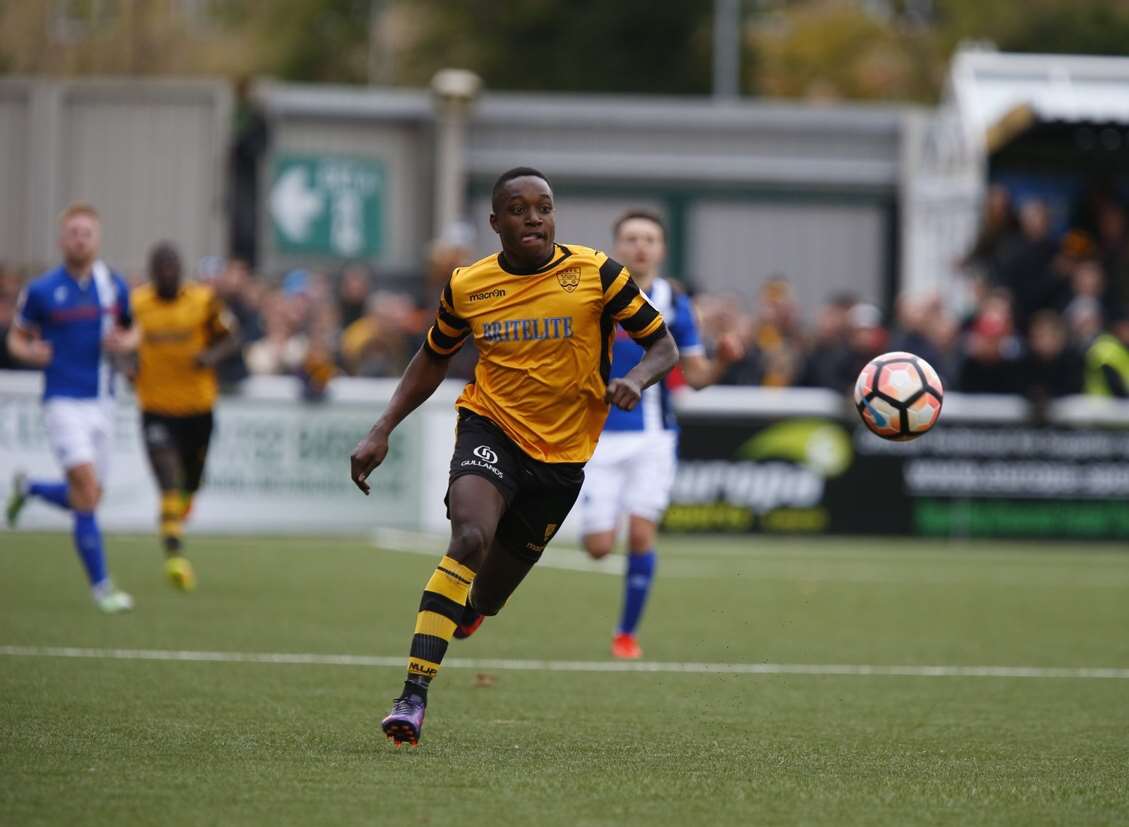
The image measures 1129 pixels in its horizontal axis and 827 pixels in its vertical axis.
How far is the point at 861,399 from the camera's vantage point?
30.3ft

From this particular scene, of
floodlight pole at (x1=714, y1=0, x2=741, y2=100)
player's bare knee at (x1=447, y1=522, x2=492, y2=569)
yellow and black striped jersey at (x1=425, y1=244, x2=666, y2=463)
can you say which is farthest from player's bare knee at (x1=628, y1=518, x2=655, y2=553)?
floodlight pole at (x1=714, y1=0, x2=741, y2=100)

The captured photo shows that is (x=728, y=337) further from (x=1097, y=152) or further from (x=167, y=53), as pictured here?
(x=167, y=53)

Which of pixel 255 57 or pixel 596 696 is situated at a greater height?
pixel 255 57

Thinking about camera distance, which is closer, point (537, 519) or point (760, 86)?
point (537, 519)

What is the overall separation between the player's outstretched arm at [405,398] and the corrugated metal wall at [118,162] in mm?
20717

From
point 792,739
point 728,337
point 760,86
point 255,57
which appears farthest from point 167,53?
point 792,739

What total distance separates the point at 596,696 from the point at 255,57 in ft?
158

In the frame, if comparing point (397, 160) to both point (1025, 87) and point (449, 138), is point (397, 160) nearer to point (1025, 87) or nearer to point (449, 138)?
point (449, 138)

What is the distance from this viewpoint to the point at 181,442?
15.7m

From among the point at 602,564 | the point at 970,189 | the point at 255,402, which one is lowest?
the point at 602,564

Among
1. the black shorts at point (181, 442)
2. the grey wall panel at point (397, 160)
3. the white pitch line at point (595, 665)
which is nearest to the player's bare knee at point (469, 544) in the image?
the white pitch line at point (595, 665)

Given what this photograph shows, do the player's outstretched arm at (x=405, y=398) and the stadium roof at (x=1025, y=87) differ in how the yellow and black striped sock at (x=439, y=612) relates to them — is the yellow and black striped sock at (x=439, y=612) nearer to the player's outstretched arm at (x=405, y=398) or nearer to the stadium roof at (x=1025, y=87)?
the player's outstretched arm at (x=405, y=398)

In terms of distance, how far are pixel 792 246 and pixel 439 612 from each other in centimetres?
2318

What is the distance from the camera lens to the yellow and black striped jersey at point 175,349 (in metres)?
15.5
